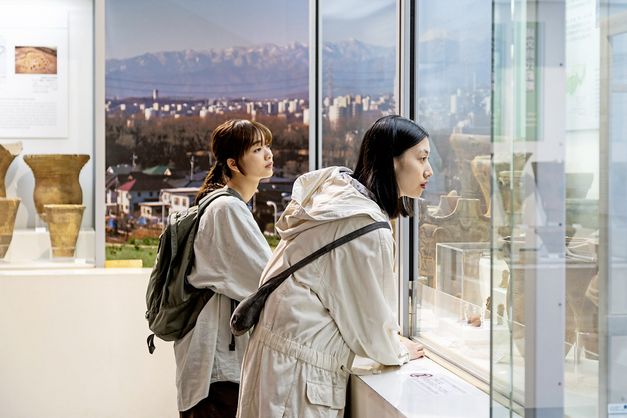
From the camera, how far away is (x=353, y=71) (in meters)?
4.37

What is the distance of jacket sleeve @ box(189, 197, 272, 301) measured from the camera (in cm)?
310

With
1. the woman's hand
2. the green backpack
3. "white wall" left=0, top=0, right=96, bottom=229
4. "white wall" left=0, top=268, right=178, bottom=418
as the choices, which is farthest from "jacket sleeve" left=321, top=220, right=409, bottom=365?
"white wall" left=0, top=0, right=96, bottom=229

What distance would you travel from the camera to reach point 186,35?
17.4 ft

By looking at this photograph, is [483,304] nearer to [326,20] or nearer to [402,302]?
[402,302]

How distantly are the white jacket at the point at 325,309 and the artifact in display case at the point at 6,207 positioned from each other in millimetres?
2894

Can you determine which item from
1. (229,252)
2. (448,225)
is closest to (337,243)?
(448,225)

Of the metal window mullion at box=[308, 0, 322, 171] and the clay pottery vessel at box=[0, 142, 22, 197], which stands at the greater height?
the metal window mullion at box=[308, 0, 322, 171]

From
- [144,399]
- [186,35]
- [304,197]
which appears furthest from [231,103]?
[304,197]

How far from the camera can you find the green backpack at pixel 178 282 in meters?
3.16

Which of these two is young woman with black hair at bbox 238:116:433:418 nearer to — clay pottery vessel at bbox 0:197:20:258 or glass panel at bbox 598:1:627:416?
glass panel at bbox 598:1:627:416

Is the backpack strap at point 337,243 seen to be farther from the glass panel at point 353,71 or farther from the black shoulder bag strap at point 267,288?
the glass panel at point 353,71

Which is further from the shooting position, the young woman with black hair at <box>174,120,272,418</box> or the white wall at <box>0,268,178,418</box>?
the white wall at <box>0,268,178,418</box>

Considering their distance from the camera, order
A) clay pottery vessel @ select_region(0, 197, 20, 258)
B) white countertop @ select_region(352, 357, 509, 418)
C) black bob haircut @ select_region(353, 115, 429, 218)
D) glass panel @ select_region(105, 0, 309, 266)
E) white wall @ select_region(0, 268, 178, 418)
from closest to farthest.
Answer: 1. white countertop @ select_region(352, 357, 509, 418)
2. black bob haircut @ select_region(353, 115, 429, 218)
3. white wall @ select_region(0, 268, 178, 418)
4. clay pottery vessel @ select_region(0, 197, 20, 258)
5. glass panel @ select_region(105, 0, 309, 266)

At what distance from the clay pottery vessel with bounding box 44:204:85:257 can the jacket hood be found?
8.87 ft
